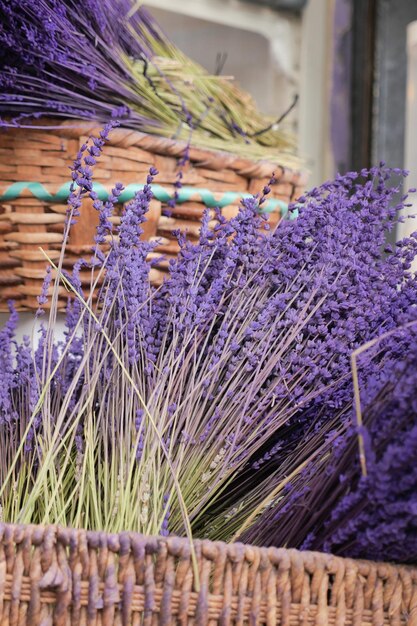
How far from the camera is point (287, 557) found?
1.99 ft

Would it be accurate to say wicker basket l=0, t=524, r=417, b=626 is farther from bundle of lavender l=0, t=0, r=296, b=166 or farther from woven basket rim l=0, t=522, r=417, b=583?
bundle of lavender l=0, t=0, r=296, b=166

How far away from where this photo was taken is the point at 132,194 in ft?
3.24

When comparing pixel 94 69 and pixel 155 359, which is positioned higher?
pixel 94 69

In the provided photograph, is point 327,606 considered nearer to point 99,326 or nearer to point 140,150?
point 99,326

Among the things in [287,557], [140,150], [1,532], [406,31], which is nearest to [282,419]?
[287,557]

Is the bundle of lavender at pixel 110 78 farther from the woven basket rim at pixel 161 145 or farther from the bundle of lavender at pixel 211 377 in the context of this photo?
the bundle of lavender at pixel 211 377

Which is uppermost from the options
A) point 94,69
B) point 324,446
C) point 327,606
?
point 94,69

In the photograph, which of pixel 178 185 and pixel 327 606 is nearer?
pixel 327 606

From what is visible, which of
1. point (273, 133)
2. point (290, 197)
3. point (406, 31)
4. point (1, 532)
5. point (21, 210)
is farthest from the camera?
point (406, 31)

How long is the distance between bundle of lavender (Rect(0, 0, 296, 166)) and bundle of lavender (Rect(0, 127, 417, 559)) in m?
0.23

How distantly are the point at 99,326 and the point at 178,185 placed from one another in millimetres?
318

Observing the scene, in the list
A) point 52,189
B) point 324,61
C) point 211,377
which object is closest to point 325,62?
point 324,61

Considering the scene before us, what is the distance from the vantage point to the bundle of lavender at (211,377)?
74 centimetres

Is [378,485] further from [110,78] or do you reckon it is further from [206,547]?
[110,78]
